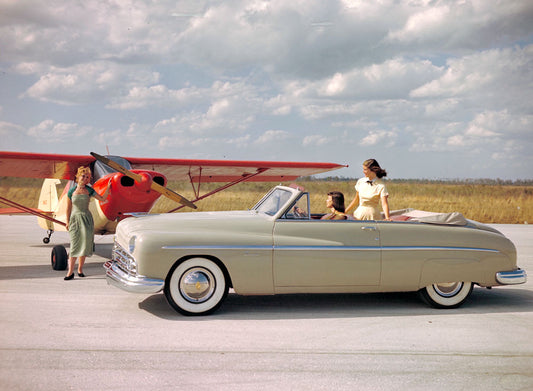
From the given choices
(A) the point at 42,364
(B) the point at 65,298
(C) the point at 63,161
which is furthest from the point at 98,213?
(A) the point at 42,364

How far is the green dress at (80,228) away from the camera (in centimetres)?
773

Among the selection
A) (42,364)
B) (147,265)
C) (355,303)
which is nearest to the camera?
(42,364)

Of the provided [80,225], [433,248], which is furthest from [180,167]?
[433,248]

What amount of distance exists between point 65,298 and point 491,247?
5057mm

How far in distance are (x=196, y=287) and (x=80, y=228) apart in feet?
10.1

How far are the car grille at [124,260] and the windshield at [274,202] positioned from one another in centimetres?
157

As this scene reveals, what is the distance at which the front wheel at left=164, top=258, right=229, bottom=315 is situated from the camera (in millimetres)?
5426

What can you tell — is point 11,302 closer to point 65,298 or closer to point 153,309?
point 65,298

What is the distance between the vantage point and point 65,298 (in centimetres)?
650

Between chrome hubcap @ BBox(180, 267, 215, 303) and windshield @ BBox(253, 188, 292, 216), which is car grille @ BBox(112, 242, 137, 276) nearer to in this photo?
chrome hubcap @ BBox(180, 267, 215, 303)

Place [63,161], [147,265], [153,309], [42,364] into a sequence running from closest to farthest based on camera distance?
1. [42,364]
2. [147,265]
3. [153,309]
4. [63,161]

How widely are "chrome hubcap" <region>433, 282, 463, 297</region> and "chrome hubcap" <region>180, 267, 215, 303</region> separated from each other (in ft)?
8.32

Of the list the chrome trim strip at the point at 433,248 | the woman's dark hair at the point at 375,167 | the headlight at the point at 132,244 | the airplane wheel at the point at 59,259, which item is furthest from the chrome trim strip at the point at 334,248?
the airplane wheel at the point at 59,259

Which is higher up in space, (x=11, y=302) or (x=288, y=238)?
(x=288, y=238)
